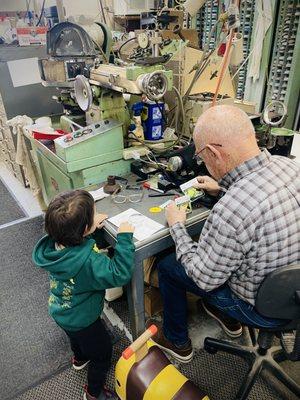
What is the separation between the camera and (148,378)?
1141 millimetres

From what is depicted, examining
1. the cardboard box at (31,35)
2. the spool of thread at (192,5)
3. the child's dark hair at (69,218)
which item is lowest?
the child's dark hair at (69,218)

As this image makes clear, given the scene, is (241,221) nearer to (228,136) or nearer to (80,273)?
(228,136)

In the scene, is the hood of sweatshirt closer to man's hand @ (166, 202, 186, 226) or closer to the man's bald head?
man's hand @ (166, 202, 186, 226)

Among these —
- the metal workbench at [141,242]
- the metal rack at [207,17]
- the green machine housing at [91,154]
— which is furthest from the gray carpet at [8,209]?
the metal rack at [207,17]

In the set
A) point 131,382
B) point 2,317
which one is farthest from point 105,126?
point 2,317

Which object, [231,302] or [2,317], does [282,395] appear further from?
[2,317]

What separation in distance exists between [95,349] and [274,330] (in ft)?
2.32

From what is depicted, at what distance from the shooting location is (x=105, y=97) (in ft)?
5.33

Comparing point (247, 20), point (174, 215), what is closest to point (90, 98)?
point (174, 215)

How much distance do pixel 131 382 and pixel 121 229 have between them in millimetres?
584

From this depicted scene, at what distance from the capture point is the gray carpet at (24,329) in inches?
58.7

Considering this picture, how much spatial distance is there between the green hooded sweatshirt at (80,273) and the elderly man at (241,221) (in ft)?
0.72

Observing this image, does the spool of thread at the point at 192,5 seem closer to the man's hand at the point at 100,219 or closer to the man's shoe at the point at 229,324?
the man's hand at the point at 100,219

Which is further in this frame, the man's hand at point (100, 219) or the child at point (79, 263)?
the man's hand at point (100, 219)
